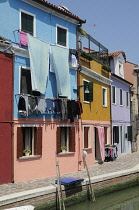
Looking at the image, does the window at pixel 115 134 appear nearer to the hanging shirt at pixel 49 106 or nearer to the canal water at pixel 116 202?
the canal water at pixel 116 202

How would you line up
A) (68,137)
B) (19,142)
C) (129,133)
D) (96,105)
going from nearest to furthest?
(19,142) < (68,137) < (96,105) < (129,133)

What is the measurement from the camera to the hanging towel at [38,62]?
42.9 ft

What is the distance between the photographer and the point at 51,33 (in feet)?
48.0

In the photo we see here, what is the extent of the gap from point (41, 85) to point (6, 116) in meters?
2.33

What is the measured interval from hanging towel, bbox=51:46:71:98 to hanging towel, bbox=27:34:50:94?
0.57 meters

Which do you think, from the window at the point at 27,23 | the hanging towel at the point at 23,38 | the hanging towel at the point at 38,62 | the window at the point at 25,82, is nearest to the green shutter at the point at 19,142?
the window at the point at 25,82

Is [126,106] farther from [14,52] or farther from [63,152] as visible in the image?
[14,52]

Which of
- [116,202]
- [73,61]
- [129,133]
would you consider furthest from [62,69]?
[129,133]

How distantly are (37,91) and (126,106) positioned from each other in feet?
45.1

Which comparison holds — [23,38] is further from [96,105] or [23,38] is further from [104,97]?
[104,97]

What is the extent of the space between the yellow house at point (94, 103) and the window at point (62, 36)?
2045 mm

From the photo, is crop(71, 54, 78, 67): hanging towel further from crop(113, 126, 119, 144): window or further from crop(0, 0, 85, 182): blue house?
crop(113, 126, 119, 144): window

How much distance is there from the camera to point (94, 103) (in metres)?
18.7

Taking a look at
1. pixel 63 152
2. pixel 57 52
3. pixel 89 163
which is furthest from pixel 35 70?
pixel 89 163
